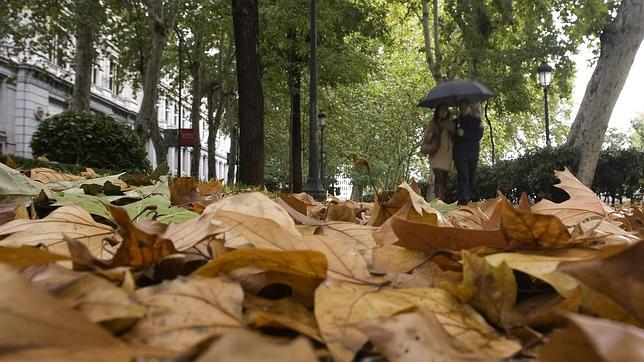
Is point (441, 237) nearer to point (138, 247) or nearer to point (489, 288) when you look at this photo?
point (489, 288)

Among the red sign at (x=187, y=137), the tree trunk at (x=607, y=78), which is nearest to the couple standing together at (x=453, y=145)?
the tree trunk at (x=607, y=78)

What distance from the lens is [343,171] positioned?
5631 cm

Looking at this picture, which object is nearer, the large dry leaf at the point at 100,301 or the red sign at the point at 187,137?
the large dry leaf at the point at 100,301

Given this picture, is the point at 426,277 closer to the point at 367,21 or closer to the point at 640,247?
the point at 640,247

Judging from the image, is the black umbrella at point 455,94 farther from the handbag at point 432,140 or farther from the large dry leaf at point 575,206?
the large dry leaf at point 575,206

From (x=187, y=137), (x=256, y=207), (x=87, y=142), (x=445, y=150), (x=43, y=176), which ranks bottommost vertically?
(x=256, y=207)

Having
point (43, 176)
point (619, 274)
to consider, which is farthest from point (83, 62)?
point (619, 274)

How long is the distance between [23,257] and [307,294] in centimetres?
30

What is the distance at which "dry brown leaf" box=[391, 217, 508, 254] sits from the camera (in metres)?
0.74

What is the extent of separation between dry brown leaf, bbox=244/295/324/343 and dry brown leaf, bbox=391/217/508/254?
230 mm

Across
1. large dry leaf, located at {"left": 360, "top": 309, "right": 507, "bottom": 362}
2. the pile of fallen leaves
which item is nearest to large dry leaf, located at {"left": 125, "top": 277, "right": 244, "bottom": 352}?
the pile of fallen leaves

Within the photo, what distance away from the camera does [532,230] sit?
70 cm

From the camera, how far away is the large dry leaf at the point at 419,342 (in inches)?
16.6

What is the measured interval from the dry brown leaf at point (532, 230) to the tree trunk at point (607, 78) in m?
11.4
